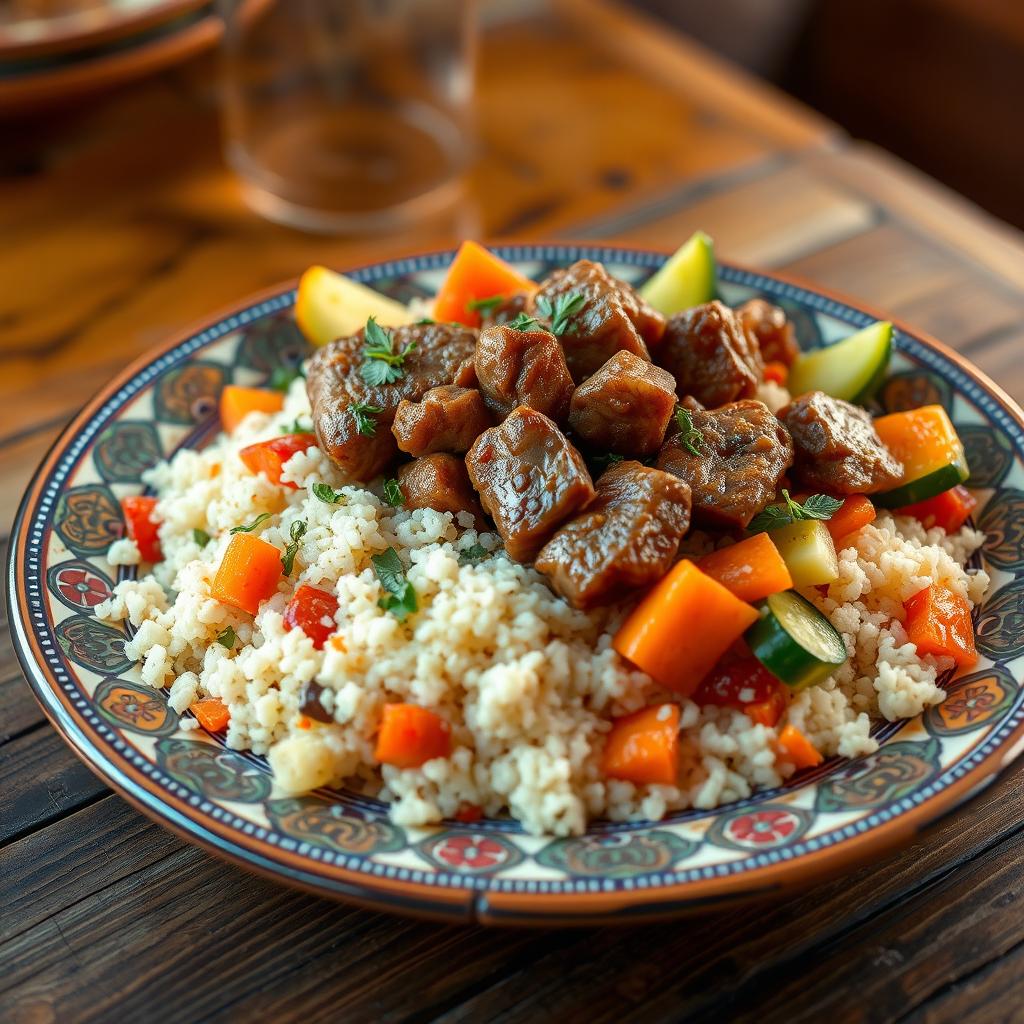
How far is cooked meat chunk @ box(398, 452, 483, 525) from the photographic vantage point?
299cm

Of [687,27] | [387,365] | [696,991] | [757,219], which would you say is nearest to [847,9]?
[687,27]

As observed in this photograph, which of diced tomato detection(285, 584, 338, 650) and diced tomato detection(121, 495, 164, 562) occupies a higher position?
diced tomato detection(285, 584, 338, 650)

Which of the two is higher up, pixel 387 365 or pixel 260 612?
pixel 387 365

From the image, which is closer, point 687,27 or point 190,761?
point 190,761

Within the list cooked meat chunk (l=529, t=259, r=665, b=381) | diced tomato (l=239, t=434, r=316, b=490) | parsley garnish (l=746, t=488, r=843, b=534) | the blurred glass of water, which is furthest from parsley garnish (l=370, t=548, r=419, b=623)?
the blurred glass of water

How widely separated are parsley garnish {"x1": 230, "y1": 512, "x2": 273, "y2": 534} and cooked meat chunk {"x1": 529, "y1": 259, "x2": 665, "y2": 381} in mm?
876

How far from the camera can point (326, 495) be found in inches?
122

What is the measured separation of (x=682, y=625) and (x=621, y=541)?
231 millimetres

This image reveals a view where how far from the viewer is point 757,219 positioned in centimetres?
512

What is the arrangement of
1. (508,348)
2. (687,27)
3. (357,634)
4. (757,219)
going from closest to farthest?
1. (357,634)
2. (508,348)
3. (757,219)
4. (687,27)

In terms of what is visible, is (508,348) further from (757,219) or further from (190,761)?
(757,219)

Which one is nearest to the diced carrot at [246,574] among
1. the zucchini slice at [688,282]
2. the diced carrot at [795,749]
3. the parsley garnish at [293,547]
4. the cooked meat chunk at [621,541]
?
the parsley garnish at [293,547]

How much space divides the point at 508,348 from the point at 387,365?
15.1 inches

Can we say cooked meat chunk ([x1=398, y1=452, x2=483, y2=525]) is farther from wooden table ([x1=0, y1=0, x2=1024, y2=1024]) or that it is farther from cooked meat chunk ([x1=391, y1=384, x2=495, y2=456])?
wooden table ([x1=0, y1=0, x2=1024, y2=1024])
